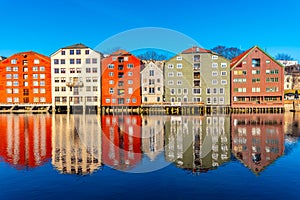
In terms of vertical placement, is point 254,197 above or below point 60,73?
below

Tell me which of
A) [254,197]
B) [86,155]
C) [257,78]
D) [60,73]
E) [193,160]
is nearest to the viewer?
[254,197]

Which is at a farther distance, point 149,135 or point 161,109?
point 161,109

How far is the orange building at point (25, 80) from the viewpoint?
8805 cm

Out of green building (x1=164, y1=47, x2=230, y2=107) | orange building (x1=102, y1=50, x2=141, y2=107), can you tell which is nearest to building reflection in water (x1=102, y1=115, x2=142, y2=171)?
orange building (x1=102, y1=50, x2=141, y2=107)

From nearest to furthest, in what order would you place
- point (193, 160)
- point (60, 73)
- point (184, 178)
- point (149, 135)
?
1. point (184, 178)
2. point (193, 160)
3. point (149, 135)
4. point (60, 73)

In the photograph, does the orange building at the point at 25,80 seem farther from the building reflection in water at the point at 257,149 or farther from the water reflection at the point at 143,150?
the building reflection in water at the point at 257,149

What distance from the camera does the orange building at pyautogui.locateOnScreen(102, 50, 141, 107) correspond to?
81.2 meters

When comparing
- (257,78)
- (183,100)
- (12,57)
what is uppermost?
(12,57)

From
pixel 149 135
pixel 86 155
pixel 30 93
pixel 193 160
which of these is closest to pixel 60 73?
pixel 30 93

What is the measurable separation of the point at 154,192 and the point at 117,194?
233 cm

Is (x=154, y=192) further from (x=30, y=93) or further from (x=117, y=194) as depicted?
(x=30, y=93)

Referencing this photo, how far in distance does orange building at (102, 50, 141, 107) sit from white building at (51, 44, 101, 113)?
8.13 feet

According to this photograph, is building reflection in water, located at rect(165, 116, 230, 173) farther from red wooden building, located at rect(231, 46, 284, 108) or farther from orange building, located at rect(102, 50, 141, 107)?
red wooden building, located at rect(231, 46, 284, 108)

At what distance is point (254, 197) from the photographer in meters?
14.9
